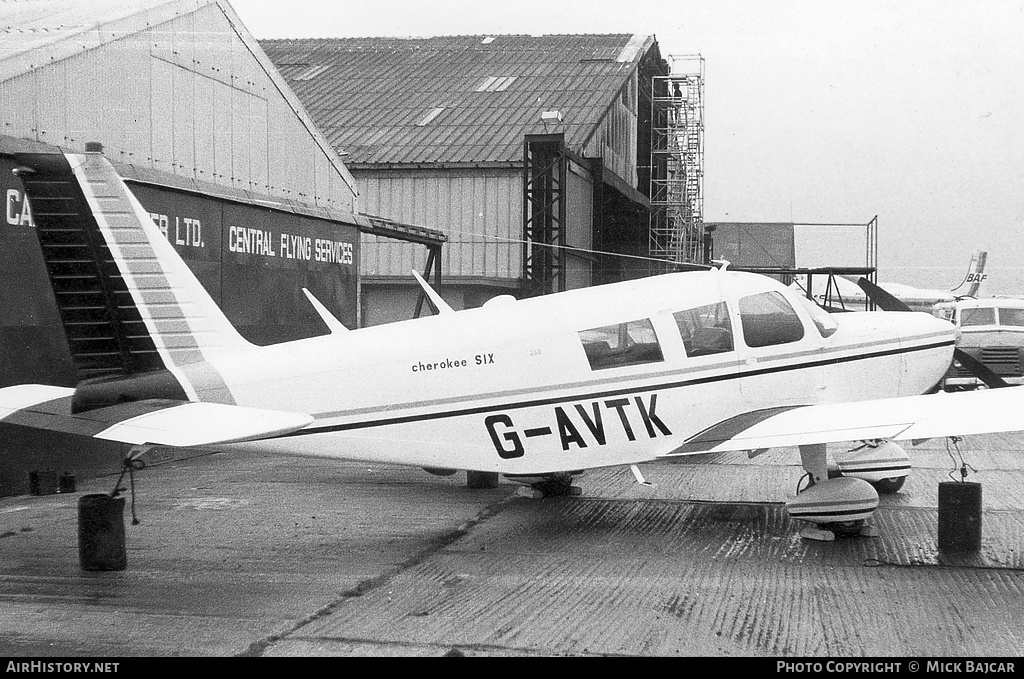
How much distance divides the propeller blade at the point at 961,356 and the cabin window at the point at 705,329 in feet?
9.17

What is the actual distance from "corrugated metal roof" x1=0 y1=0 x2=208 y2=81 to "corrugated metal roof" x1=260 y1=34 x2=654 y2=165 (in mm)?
7188

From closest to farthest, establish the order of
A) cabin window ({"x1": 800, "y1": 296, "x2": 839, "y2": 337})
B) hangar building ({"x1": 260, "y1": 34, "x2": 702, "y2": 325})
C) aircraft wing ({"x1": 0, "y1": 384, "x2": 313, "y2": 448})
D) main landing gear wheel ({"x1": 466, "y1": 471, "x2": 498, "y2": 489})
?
aircraft wing ({"x1": 0, "y1": 384, "x2": 313, "y2": 448}) < cabin window ({"x1": 800, "y1": 296, "x2": 839, "y2": 337}) < main landing gear wheel ({"x1": 466, "y1": 471, "x2": 498, "y2": 489}) < hangar building ({"x1": 260, "y1": 34, "x2": 702, "y2": 325})

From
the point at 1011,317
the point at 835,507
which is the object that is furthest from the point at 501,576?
the point at 1011,317

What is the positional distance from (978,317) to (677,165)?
26.2ft

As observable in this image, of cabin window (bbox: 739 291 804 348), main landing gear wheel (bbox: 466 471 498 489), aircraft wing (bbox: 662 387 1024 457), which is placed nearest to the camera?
aircraft wing (bbox: 662 387 1024 457)

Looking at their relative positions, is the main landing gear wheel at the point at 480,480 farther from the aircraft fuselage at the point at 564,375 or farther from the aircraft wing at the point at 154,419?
the aircraft wing at the point at 154,419

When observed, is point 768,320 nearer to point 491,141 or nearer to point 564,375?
point 564,375

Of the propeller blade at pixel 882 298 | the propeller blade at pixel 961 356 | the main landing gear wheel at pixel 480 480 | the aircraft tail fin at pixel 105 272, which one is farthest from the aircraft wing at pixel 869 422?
the aircraft tail fin at pixel 105 272

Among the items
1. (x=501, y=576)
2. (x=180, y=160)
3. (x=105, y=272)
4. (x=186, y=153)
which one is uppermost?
(x=186, y=153)

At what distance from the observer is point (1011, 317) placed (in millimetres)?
22172

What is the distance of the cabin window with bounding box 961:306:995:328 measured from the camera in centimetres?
2227

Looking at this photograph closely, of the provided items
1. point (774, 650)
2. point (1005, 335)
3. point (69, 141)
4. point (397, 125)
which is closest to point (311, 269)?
point (69, 141)

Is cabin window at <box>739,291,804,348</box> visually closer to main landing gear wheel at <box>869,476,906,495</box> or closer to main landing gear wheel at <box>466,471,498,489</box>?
main landing gear wheel at <box>869,476,906,495</box>

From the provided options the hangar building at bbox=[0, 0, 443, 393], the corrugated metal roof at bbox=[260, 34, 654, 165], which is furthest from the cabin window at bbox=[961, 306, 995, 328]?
the hangar building at bbox=[0, 0, 443, 393]
